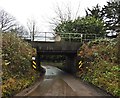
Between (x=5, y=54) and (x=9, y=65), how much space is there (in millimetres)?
1060

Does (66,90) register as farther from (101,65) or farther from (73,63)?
(73,63)

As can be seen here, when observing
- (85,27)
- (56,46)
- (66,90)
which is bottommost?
(66,90)

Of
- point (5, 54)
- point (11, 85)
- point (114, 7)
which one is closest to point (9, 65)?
point (5, 54)

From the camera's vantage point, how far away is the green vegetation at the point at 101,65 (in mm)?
12516

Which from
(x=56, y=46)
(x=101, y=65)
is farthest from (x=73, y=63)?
(x=101, y=65)

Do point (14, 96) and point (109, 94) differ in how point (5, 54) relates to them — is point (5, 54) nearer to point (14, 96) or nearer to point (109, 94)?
point (14, 96)

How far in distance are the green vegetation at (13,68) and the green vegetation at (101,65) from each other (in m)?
4.58

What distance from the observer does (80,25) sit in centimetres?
2559

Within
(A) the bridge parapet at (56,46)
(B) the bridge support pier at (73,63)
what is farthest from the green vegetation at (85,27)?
(A) the bridge parapet at (56,46)

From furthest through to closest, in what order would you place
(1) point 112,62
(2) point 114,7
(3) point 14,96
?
(2) point 114,7 → (1) point 112,62 → (3) point 14,96

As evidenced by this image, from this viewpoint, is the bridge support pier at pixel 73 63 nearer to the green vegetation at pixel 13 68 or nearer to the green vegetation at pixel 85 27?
the green vegetation at pixel 85 27

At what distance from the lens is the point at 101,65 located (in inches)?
635

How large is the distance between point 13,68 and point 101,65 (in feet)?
21.7

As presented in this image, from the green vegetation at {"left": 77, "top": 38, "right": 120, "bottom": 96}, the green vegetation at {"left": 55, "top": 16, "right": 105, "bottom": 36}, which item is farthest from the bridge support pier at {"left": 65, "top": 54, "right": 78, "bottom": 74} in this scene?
the green vegetation at {"left": 55, "top": 16, "right": 105, "bottom": 36}
